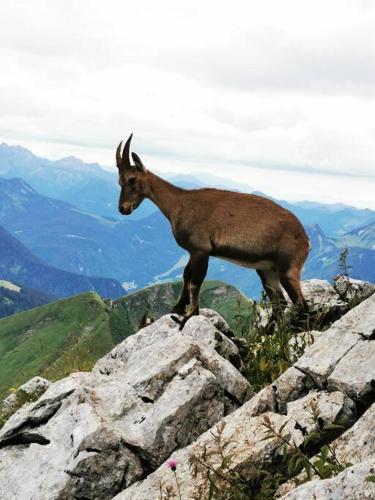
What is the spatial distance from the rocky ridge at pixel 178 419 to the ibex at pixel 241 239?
2.45 metres

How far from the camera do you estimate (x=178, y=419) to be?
10.2 meters

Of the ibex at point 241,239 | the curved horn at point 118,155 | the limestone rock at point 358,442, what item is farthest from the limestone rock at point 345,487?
the curved horn at point 118,155

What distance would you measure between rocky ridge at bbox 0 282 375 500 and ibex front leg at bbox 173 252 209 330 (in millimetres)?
1682

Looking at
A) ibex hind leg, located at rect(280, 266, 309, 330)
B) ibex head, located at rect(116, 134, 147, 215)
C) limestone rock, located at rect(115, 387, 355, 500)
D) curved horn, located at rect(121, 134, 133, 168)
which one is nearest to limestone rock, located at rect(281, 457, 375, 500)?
limestone rock, located at rect(115, 387, 355, 500)

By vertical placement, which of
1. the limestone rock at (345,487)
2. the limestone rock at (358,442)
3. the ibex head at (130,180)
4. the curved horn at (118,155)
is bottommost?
the limestone rock at (358,442)

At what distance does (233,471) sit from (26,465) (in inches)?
189

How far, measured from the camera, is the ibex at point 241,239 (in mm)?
14688

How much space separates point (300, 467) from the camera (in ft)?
26.5

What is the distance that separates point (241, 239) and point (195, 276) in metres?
1.49

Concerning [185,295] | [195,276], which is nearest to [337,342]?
[195,276]

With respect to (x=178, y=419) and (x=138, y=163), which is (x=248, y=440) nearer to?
(x=178, y=419)

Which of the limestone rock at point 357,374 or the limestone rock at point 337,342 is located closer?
the limestone rock at point 357,374

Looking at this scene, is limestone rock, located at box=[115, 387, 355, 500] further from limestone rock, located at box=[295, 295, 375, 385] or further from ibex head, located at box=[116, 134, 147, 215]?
ibex head, located at box=[116, 134, 147, 215]

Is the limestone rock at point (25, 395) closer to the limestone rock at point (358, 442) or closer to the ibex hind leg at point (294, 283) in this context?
the ibex hind leg at point (294, 283)
